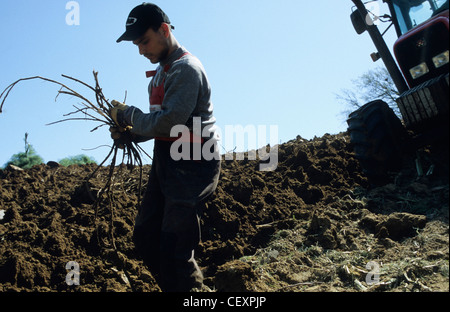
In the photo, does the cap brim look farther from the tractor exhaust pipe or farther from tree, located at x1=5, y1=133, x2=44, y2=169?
tree, located at x1=5, y1=133, x2=44, y2=169

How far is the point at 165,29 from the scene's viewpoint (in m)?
3.26

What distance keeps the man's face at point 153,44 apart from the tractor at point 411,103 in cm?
270

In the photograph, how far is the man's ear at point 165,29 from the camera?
3244 millimetres

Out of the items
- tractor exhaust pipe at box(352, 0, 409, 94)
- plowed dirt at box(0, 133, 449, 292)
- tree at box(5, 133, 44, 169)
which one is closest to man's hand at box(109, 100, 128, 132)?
plowed dirt at box(0, 133, 449, 292)

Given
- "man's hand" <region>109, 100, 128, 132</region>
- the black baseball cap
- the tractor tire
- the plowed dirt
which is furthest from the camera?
the tractor tire

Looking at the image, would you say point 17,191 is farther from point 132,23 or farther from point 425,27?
point 425,27

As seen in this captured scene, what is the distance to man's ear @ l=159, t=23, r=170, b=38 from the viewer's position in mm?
3244

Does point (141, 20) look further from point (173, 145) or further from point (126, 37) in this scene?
point (173, 145)
